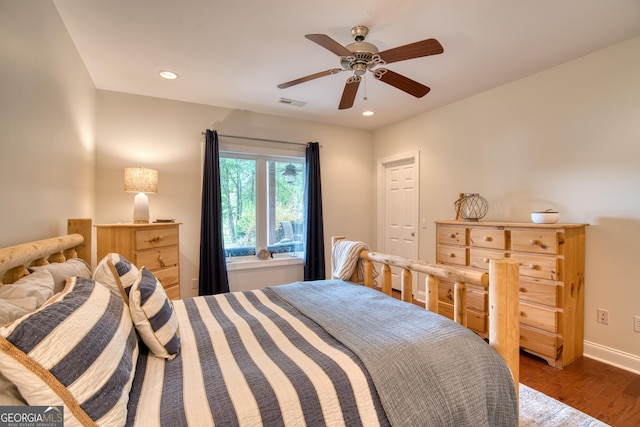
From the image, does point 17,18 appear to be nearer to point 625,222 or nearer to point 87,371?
point 87,371

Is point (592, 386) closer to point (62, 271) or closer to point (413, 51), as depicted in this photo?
point (413, 51)

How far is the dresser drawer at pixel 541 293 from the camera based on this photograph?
2326 millimetres

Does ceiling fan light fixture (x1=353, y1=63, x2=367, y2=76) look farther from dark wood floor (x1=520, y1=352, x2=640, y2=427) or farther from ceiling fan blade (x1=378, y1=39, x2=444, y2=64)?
dark wood floor (x1=520, y1=352, x2=640, y2=427)

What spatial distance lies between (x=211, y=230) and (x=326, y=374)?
9.18 ft

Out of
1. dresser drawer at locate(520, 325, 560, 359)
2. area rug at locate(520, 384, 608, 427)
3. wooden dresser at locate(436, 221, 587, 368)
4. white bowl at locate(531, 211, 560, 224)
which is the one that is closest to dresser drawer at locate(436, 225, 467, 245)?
wooden dresser at locate(436, 221, 587, 368)

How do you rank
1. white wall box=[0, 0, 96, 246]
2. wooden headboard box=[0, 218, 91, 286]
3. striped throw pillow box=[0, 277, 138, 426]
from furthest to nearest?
white wall box=[0, 0, 96, 246], wooden headboard box=[0, 218, 91, 286], striped throw pillow box=[0, 277, 138, 426]

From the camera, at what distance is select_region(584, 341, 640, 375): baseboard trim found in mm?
2249

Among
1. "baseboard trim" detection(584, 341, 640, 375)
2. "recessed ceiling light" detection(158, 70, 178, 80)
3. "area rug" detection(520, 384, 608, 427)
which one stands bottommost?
"area rug" detection(520, 384, 608, 427)

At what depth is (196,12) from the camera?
1.90m

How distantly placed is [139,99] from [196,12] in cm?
178

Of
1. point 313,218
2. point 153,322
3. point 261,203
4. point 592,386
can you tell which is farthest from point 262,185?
point 592,386

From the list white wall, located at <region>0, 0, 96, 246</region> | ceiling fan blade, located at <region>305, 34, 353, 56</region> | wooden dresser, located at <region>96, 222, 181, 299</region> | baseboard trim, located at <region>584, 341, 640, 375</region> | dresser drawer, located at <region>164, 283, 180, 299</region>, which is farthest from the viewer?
dresser drawer, located at <region>164, 283, 180, 299</region>

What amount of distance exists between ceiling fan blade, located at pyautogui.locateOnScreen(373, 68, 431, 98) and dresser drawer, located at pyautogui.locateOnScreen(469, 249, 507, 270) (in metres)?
1.58

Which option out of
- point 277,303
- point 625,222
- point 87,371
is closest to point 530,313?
point 625,222
